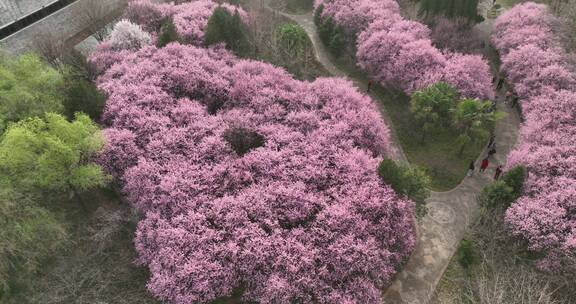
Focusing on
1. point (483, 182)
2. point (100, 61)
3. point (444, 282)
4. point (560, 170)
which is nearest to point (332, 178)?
point (444, 282)

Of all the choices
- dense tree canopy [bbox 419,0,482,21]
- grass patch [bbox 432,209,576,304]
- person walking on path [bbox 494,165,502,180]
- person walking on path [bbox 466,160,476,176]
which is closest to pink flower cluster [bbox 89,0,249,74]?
dense tree canopy [bbox 419,0,482,21]

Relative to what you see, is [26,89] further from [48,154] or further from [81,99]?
[48,154]

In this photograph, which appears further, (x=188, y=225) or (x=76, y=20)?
(x=76, y=20)

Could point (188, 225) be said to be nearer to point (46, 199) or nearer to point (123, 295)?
point (123, 295)

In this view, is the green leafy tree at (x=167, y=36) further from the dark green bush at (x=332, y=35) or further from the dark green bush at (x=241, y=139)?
the dark green bush at (x=332, y=35)

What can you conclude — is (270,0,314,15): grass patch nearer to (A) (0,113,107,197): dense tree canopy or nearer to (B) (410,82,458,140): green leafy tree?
(B) (410,82,458,140): green leafy tree
